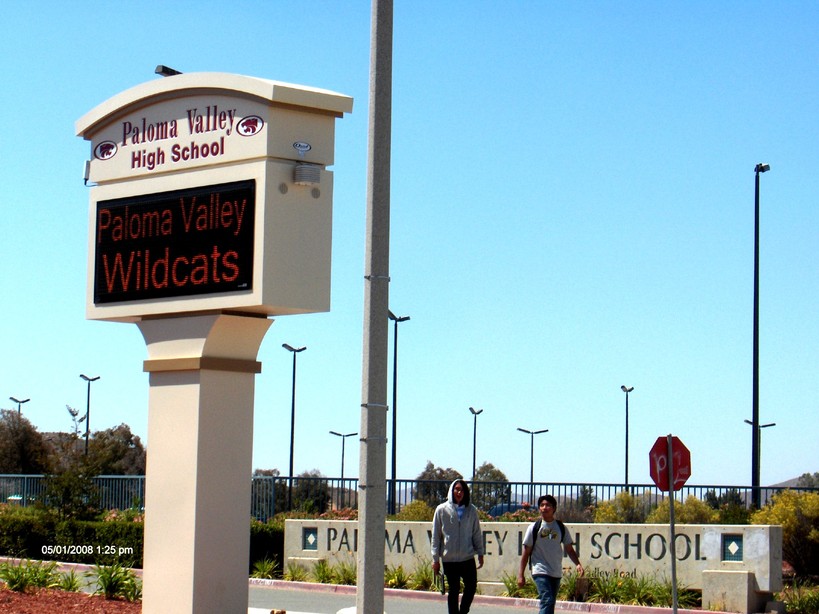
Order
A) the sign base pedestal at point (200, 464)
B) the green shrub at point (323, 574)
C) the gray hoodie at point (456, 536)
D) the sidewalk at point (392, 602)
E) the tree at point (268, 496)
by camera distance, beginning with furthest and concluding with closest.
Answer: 1. the tree at point (268, 496)
2. the green shrub at point (323, 574)
3. the sidewalk at point (392, 602)
4. the gray hoodie at point (456, 536)
5. the sign base pedestal at point (200, 464)

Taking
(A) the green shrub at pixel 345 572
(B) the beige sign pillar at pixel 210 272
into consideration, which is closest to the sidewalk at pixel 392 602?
(A) the green shrub at pixel 345 572

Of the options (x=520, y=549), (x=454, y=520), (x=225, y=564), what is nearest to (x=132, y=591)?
(x=225, y=564)

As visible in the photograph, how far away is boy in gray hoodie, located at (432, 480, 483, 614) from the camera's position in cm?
1484

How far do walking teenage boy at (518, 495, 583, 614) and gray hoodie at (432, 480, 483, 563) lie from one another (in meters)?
0.69

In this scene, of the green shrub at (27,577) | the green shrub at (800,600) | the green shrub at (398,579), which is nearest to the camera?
the green shrub at (27,577)

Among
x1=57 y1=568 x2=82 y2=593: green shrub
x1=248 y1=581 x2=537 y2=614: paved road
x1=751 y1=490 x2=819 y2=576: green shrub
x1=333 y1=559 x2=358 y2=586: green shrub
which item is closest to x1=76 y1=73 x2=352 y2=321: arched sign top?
x1=57 y1=568 x2=82 y2=593: green shrub

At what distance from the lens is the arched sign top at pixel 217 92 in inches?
503

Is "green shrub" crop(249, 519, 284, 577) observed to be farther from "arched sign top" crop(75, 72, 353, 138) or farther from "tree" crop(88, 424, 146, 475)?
"tree" crop(88, 424, 146, 475)

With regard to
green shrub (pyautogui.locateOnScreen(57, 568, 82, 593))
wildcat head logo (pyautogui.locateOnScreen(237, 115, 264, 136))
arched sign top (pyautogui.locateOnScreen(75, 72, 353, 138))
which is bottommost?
green shrub (pyautogui.locateOnScreen(57, 568, 82, 593))

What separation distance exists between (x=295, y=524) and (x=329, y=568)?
1.51 meters

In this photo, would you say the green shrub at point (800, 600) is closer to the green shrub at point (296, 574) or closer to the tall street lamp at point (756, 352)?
the green shrub at point (296, 574)

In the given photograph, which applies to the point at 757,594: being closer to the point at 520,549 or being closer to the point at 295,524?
the point at 520,549

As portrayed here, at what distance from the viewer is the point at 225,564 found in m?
13.2

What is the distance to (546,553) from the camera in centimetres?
1431
